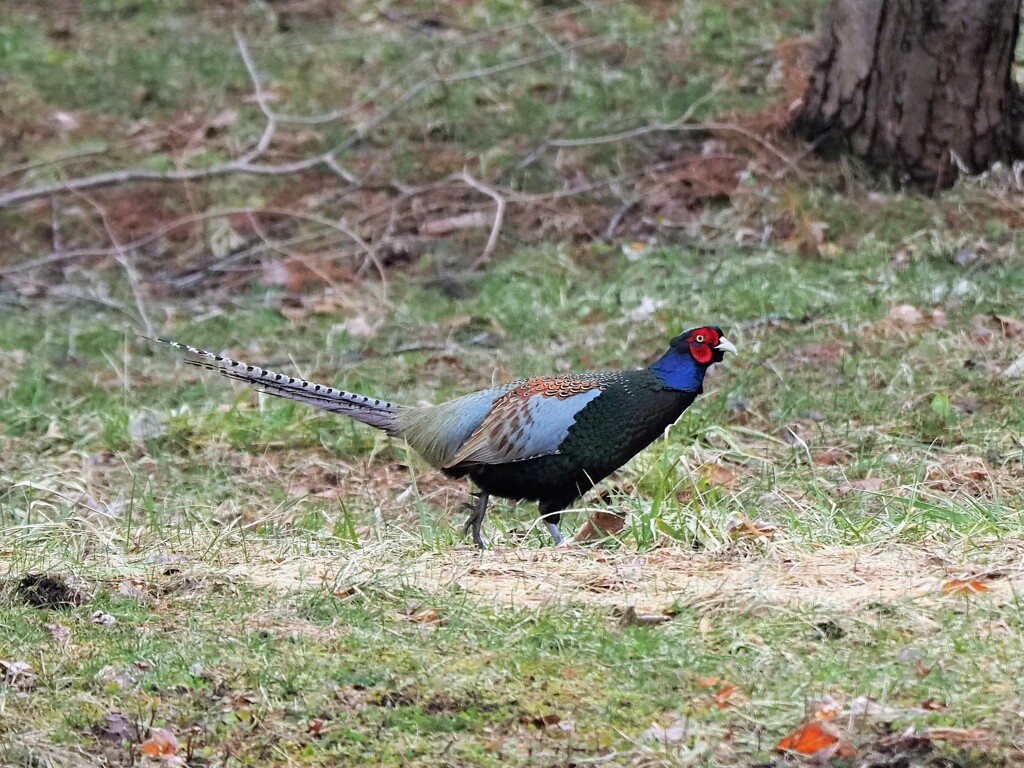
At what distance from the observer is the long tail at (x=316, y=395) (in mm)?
5703

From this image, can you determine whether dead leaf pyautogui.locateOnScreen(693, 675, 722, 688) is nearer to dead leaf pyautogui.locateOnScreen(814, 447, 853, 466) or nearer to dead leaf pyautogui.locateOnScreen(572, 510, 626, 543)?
dead leaf pyautogui.locateOnScreen(572, 510, 626, 543)

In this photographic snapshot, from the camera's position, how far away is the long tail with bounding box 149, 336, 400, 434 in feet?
18.7

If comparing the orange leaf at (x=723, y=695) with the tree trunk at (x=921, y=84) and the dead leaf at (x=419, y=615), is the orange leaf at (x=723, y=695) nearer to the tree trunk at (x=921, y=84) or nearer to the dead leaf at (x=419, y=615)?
the dead leaf at (x=419, y=615)

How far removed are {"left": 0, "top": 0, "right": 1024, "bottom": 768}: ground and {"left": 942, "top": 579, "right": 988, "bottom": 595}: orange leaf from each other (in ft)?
0.06

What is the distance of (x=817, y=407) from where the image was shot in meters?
6.80

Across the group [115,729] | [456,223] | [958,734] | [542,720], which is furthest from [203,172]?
[958,734]

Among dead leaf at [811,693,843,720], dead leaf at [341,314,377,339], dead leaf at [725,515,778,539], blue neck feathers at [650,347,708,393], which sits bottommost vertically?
dead leaf at [341,314,377,339]

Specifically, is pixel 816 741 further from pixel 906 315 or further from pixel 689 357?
pixel 906 315

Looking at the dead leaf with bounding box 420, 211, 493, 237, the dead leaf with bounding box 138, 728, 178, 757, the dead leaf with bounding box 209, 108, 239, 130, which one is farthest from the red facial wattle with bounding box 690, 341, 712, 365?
the dead leaf with bounding box 209, 108, 239, 130

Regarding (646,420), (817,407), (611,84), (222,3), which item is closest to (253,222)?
(611,84)

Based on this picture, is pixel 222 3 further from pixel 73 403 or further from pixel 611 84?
pixel 73 403

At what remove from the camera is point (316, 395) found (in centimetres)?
580

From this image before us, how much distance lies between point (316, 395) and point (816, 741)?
2.99 meters

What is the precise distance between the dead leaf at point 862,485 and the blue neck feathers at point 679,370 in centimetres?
78
